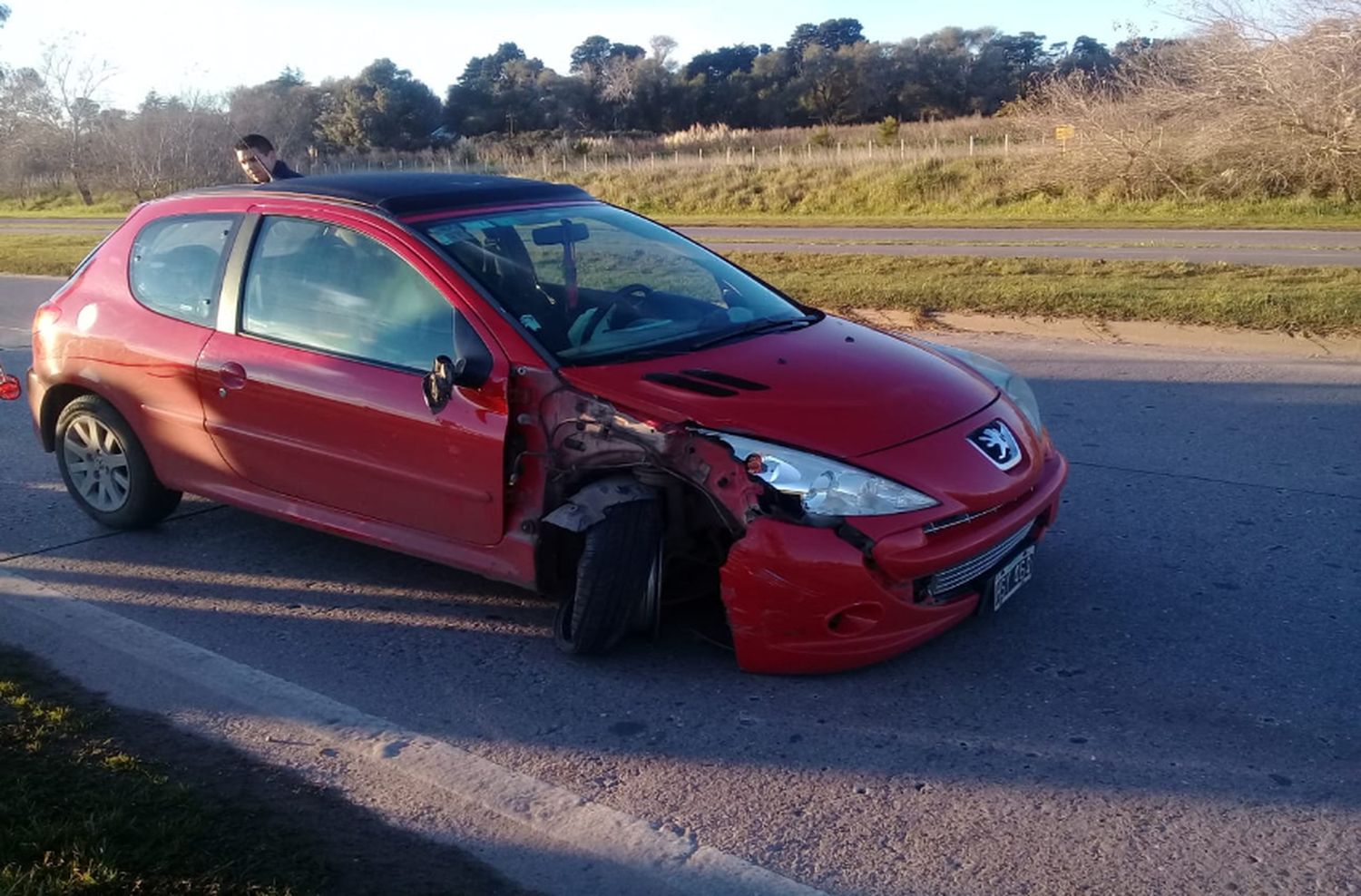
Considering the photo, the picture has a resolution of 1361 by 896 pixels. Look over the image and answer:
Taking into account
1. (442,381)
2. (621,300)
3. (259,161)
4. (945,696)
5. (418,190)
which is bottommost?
(945,696)

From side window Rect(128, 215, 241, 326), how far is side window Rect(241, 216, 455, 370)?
25 centimetres

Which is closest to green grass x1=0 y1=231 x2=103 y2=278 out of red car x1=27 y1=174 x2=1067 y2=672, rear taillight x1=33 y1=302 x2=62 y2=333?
rear taillight x1=33 y1=302 x2=62 y2=333

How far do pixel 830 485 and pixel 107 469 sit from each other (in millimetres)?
3827

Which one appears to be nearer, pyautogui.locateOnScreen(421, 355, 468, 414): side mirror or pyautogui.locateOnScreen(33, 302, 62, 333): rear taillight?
pyautogui.locateOnScreen(421, 355, 468, 414): side mirror

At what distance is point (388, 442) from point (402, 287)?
1.99 feet

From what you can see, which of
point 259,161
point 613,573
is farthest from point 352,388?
point 259,161

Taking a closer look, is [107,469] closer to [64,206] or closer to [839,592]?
[839,592]

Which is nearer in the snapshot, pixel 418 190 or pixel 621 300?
pixel 621 300

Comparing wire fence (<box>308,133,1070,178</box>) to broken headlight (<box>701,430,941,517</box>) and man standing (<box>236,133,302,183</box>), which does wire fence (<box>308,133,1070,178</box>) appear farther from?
broken headlight (<box>701,430,941,517</box>)

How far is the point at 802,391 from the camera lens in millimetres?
4512

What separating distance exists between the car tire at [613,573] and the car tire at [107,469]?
104 inches

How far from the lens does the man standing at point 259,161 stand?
7.47m

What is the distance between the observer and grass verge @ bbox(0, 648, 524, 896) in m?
3.19

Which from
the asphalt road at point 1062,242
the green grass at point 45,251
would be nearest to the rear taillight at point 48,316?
the asphalt road at point 1062,242
